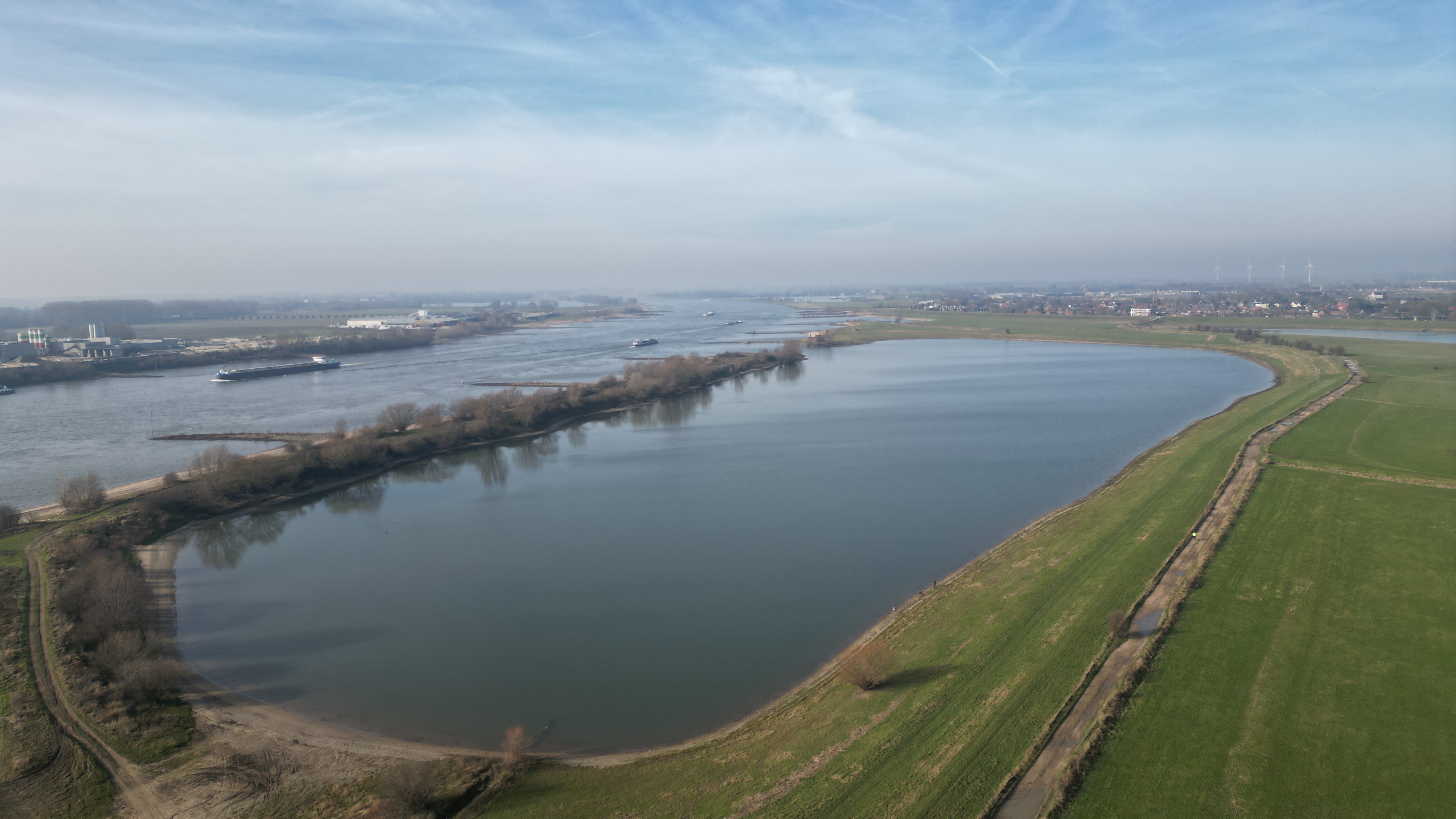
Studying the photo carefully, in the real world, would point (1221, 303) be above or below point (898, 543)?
above

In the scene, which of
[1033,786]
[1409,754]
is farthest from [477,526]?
[1409,754]

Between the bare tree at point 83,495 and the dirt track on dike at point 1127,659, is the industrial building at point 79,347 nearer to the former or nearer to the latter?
the bare tree at point 83,495

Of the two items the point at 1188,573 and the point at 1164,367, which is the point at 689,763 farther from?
the point at 1164,367

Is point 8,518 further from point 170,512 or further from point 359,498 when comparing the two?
point 359,498

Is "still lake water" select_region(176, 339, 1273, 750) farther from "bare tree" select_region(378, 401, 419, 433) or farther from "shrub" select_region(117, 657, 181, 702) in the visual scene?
"bare tree" select_region(378, 401, 419, 433)

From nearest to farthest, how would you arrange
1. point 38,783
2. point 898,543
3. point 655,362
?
point 38,783
point 898,543
point 655,362

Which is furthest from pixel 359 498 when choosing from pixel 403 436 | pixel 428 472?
pixel 403 436

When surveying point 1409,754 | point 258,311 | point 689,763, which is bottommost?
point 689,763
